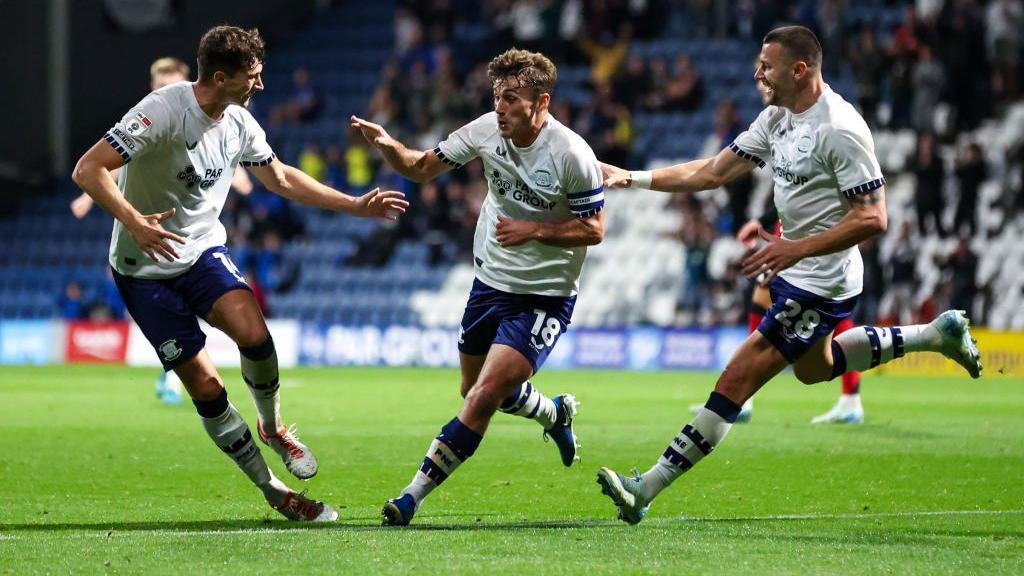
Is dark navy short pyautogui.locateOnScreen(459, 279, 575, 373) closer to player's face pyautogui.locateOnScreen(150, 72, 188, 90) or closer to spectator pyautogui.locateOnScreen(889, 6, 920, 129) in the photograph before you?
player's face pyautogui.locateOnScreen(150, 72, 188, 90)

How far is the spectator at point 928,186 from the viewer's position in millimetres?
22656

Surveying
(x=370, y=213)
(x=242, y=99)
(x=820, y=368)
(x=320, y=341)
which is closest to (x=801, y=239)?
(x=820, y=368)

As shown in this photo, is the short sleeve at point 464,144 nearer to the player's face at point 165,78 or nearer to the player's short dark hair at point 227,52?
the player's short dark hair at point 227,52

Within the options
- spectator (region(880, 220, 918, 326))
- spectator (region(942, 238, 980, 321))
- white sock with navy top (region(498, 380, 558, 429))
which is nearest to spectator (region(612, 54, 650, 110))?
spectator (region(880, 220, 918, 326))

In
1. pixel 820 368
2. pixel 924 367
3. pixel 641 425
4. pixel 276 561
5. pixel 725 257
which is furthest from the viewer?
pixel 725 257

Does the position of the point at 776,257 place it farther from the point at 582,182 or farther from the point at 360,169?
the point at 360,169

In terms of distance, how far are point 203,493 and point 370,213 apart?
1.91 m

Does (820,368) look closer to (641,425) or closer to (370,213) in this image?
(370,213)

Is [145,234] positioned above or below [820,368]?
above

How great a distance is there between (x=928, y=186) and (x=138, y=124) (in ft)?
56.5

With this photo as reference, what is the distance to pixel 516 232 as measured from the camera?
7762 mm

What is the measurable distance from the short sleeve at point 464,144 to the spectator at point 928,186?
1561 centimetres

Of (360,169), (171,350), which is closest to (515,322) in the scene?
(171,350)

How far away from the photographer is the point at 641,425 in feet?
44.3
